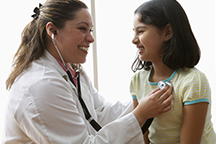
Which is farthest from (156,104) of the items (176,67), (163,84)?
(176,67)

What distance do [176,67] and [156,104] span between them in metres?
0.21

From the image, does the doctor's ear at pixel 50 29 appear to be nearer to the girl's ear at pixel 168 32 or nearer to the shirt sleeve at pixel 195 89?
the girl's ear at pixel 168 32

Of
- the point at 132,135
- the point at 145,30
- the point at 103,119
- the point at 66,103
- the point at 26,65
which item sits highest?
the point at 145,30

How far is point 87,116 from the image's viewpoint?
1.32 metres

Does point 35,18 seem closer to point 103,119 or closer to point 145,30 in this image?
point 145,30

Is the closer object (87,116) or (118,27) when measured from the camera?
(87,116)

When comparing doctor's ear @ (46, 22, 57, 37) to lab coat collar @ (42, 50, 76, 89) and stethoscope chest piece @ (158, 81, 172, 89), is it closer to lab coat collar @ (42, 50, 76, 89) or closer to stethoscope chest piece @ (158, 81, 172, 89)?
lab coat collar @ (42, 50, 76, 89)

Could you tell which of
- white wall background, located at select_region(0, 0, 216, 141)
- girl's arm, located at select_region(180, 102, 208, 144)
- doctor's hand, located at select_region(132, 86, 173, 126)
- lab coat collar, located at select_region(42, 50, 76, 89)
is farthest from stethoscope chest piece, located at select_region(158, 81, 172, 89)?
white wall background, located at select_region(0, 0, 216, 141)

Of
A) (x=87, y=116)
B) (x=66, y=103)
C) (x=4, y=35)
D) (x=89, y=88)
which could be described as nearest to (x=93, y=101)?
(x=89, y=88)

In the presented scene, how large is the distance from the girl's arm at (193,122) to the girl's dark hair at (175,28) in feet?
0.69

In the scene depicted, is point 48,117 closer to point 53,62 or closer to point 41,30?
point 53,62

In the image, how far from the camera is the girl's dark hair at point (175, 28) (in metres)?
1.17

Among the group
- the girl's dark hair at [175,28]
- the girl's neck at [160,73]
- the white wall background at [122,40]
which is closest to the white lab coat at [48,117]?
the girl's neck at [160,73]

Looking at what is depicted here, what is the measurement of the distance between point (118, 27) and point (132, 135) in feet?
4.60
